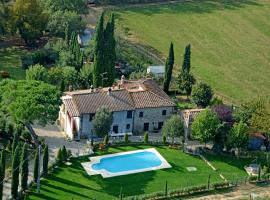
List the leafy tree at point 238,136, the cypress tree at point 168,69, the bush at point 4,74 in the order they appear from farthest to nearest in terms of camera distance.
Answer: the bush at point 4,74 < the cypress tree at point 168,69 < the leafy tree at point 238,136

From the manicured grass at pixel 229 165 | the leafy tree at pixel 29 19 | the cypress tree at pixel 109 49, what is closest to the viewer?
the manicured grass at pixel 229 165

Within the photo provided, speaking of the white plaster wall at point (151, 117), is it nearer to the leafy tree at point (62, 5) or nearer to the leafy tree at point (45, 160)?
the leafy tree at point (45, 160)

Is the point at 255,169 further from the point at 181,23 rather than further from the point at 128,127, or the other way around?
the point at 181,23

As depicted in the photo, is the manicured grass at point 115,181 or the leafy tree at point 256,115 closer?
the manicured grass at point 115,181

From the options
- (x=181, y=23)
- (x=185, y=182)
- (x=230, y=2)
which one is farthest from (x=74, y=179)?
(x=230, y=2)

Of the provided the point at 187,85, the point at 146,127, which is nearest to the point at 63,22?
the point at 187,85

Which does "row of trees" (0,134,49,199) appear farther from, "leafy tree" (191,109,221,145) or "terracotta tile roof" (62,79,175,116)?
"leafy tree" (191,109,221,145)

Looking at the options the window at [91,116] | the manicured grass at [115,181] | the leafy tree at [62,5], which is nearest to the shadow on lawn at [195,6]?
the leafy tree at [62,5]

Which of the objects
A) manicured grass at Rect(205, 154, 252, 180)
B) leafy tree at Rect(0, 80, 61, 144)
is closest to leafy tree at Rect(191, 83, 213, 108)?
manicured grass at Rect(205, 154, 252, 180)
